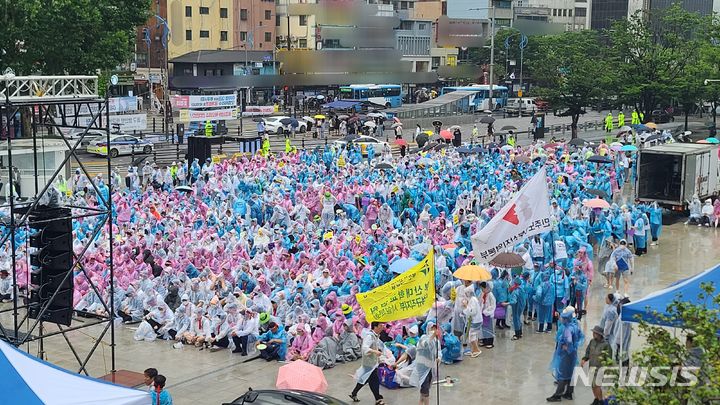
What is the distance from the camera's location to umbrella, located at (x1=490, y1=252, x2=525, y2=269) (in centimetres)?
1503

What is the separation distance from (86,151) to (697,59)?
96.7ft

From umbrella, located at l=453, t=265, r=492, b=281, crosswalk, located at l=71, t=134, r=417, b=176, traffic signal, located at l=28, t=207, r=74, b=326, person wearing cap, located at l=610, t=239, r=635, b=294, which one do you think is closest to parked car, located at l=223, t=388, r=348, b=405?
traffic signal, located at l=28, t=207, r=74, b=326

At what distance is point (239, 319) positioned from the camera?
1477cm

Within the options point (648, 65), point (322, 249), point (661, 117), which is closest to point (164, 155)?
point (322, 249)

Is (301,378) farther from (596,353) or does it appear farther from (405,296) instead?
(596,353)

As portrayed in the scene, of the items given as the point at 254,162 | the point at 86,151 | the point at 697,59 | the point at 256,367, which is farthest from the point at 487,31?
the point at 256,367

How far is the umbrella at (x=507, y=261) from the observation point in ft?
49.3

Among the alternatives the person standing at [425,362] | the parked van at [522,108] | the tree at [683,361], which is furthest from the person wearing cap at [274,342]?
the parked van at [522,108]

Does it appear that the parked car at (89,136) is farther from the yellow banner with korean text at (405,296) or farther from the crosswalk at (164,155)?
the yellow banner with korean text at (405,296)

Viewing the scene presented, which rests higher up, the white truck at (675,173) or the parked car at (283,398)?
the white truck at (675,173)

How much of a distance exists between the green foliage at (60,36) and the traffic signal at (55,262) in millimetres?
27098

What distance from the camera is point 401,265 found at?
15883 millimetres

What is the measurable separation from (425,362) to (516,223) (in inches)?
150

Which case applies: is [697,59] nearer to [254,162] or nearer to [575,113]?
[575,113]
